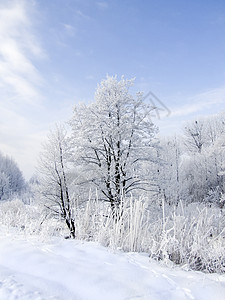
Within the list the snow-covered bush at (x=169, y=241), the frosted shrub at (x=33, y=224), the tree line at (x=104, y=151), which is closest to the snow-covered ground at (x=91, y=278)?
the snow-covered bush at (x=169, y=241)

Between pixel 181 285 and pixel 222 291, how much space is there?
1.00ft

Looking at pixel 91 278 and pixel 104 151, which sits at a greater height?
pixel 104 151

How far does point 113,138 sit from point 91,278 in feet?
37.1

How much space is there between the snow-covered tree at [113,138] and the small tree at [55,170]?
0.79 meters

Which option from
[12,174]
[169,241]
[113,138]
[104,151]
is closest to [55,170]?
[104,151]

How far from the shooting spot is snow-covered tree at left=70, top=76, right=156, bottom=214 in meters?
12.7

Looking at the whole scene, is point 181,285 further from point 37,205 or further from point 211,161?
point 211,161

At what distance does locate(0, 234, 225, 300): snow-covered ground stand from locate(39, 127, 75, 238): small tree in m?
10.3

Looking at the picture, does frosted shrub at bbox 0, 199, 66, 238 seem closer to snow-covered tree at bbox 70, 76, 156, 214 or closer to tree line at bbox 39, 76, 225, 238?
tree line at bbox 39, 76, 225, 238

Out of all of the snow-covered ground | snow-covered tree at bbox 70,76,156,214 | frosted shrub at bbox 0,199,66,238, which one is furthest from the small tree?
the snow-covered ground

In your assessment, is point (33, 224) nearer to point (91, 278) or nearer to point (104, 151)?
point (91, 278)

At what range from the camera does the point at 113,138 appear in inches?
511

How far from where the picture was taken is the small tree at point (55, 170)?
12539 millimetres

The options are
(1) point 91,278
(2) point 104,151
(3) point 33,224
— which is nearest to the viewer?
(1) point 91,278
